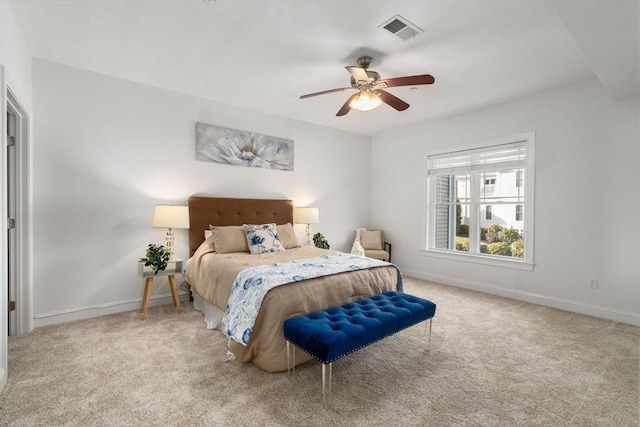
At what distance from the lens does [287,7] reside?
7.47 ft

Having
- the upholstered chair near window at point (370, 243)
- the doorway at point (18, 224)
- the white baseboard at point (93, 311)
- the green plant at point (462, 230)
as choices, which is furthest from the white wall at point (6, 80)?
the green plant at point (462, 230)

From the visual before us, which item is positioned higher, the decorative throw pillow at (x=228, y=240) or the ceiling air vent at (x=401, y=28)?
the ceiling air vent at (x=401, y=28)

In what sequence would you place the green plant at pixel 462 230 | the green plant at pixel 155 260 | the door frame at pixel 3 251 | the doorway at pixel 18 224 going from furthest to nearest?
1. the green plant at pixel 462 230
2. the green plant at pixel 155 260
3. the doorway at pixel 18 224
4. the door frame at pixel 3 251

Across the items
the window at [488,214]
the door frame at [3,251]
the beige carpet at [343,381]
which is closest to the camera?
the beige carpet at [343,381]

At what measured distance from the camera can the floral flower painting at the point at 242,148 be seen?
4105 millimetres

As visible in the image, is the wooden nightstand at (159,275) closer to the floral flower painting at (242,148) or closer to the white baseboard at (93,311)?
the white baseboard at (93,311)

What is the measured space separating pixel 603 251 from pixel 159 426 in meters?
4.46

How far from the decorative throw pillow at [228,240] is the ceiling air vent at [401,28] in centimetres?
267

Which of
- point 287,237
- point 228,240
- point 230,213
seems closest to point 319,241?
point 287,237

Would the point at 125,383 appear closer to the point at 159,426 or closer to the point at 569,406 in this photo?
the point at 159,426

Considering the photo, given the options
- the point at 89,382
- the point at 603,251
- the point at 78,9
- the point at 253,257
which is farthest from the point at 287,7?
the point at 603,251

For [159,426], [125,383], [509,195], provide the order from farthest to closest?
[509,195] → [125,383] → [159,426]

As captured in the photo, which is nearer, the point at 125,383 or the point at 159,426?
the point at 159,426

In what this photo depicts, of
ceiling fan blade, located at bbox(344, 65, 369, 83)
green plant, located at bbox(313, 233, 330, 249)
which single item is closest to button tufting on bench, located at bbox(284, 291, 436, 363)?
ceiling fan blade, located at bbox(344, 65, 369, 83)
